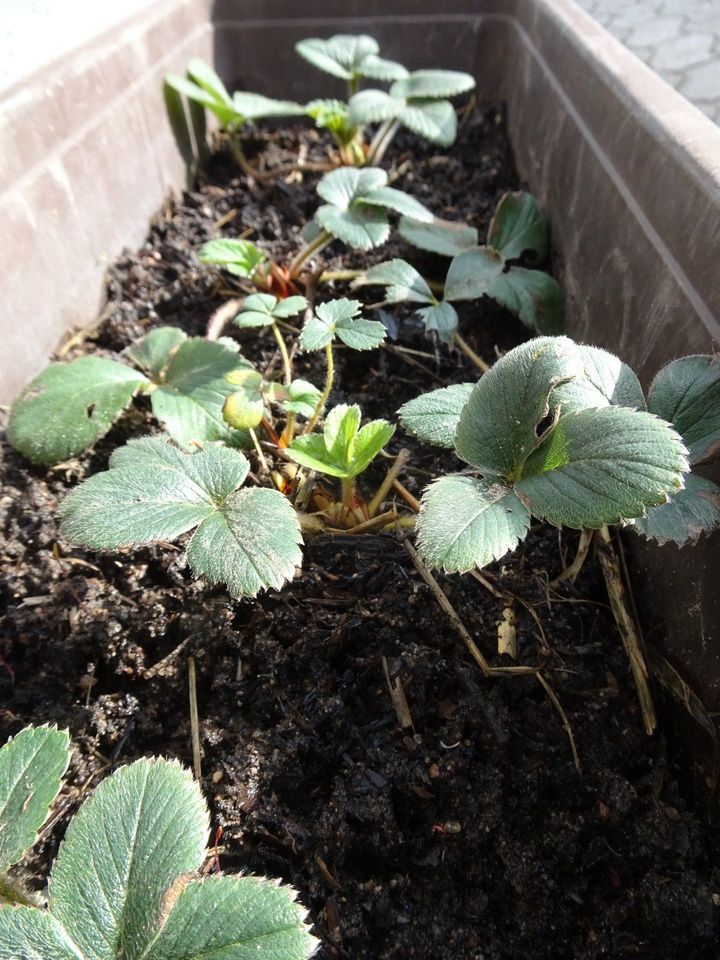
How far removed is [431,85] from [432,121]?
0.31 feet

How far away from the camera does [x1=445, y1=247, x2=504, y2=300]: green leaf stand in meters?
1.18

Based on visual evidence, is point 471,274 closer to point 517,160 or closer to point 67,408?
point 517,160

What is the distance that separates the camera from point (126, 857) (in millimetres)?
574

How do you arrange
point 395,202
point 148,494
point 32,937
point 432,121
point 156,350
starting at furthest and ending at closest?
point 432,121 < point 395,202 < point 156,350 < point 148,494 < point 32,937

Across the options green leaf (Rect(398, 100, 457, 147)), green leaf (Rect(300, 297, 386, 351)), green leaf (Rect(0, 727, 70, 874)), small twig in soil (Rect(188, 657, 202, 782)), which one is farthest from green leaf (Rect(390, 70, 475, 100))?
green leaf (Rect(0, 727, 70, 874))

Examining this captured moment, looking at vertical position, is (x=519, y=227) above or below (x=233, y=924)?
above

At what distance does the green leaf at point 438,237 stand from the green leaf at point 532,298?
12cm

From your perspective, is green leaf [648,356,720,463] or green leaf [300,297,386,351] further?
green leaf [300,297,386,351]

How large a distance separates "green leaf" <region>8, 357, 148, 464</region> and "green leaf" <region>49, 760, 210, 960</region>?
546 millimetres

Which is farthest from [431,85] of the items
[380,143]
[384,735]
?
[384,735]

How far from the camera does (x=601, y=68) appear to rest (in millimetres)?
1171

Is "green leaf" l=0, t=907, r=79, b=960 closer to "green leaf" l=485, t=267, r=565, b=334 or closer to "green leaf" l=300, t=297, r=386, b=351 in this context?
"green leaf" l=300, t=297, r=386, b=351

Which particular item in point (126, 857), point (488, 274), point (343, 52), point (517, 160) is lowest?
point (126, 857)

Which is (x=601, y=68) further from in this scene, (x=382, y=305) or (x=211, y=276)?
(x=211, y=276)
